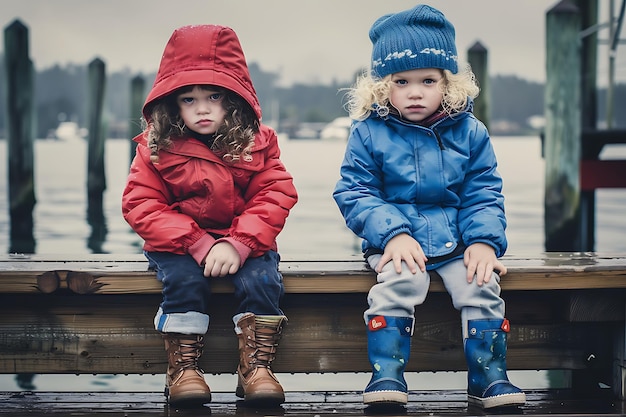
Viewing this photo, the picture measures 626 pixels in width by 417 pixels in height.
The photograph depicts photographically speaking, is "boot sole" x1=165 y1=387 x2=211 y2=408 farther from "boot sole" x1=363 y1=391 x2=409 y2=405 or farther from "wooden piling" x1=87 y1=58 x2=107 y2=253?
"wooden piling" x1=87 y1=58 x2=107 y2=253

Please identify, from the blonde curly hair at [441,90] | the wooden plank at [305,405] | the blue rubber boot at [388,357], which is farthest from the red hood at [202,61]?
the wooden plank at [305,405]

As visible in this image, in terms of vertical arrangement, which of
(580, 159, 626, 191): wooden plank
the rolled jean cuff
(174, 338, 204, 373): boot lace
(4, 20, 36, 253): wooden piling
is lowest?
(174, 338, 204, 373): boot lace

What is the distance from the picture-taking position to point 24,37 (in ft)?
40.9

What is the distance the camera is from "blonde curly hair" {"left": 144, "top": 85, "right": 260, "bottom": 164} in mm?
3277

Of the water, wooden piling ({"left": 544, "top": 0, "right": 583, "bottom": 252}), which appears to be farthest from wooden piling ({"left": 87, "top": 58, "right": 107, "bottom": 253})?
wooden piling ({"left": 544, "top": 0, "right": 583, "bottom": 252})

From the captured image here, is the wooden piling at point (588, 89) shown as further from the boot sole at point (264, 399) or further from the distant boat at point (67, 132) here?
the distant boat at point (67, 132)

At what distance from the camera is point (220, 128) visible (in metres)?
3.31

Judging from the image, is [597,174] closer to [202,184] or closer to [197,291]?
[202,184]

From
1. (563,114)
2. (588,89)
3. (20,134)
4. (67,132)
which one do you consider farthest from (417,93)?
(67,132)

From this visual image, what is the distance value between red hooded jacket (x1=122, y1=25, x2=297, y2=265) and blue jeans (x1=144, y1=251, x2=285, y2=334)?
5 cm

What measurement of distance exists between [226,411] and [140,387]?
2793 millimetres

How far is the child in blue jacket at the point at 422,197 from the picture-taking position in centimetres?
308

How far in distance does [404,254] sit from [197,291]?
0.67m

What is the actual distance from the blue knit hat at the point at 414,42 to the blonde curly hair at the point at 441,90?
1.3 inches
